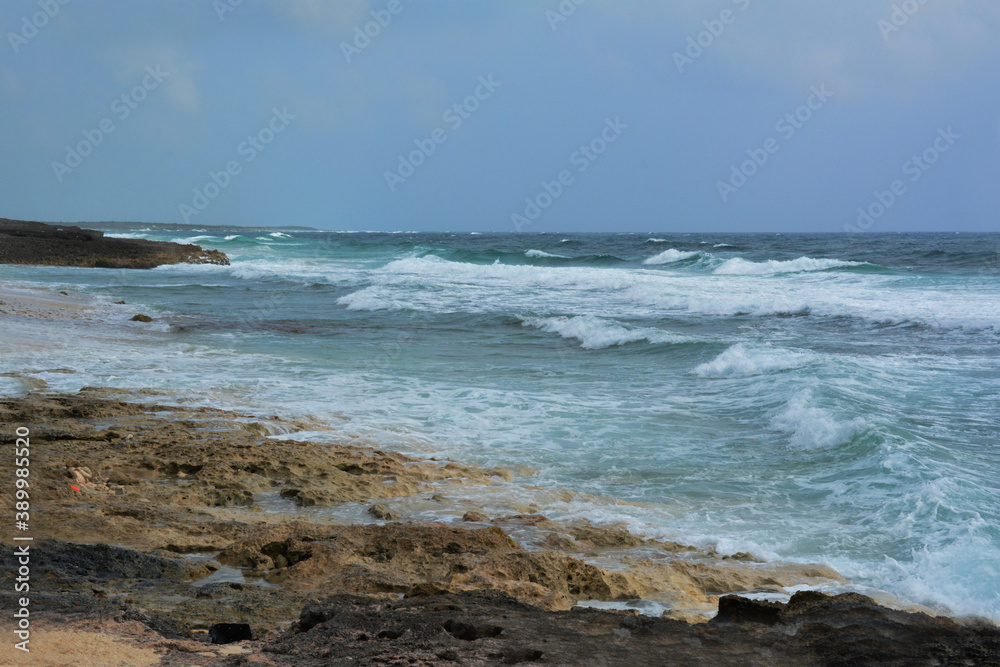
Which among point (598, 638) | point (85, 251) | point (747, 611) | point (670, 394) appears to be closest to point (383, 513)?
point (598, 638)

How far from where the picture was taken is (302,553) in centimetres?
409

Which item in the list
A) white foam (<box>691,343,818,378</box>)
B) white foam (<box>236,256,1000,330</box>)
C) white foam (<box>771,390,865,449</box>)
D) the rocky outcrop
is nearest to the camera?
the rocky outcrop

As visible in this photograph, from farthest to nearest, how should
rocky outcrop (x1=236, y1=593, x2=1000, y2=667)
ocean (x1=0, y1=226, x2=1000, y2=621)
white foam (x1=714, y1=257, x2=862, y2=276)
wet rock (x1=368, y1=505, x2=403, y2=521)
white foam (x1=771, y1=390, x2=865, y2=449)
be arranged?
white foam (x1=714, y1=257, x2=862, y2=276)
white foam (x1=771, y1=390, x2=865, y2=449)
ocean (x1=0, y1=226, x2=1000, y2=621)
wet rock (x1=368, y1=505, x2=403, y2=521)
rocky outcrop (x1=236, y1=593, x2=1000, y2=667)

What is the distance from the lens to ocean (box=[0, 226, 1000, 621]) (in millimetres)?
5340

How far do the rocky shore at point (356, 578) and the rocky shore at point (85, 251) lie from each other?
29826mm

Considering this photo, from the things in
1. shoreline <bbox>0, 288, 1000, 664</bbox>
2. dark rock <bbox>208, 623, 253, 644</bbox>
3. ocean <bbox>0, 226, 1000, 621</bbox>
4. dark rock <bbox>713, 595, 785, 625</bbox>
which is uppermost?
dark rock <bbox>208, 623, 253, 644</bbox>

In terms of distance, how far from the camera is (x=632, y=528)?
5.11 metres

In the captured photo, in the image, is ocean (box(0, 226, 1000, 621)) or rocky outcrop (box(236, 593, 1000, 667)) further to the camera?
ocean (box(0, 226, 1000, 621))

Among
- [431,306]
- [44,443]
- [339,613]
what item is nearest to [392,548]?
[339,613]

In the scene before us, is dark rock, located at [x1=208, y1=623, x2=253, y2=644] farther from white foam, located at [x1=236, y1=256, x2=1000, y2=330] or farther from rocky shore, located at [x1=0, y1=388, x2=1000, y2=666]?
white foam, located at [x1=236, y1=256, x2=1000, y2=330]

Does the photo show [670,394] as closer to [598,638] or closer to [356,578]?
[356,578]

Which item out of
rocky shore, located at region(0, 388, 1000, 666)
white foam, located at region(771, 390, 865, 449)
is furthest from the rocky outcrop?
white foam, located at region(771, 390, 865, 449)

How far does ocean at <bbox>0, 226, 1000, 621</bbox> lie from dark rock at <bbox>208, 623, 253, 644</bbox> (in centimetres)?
274

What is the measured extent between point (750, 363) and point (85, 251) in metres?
31.8
